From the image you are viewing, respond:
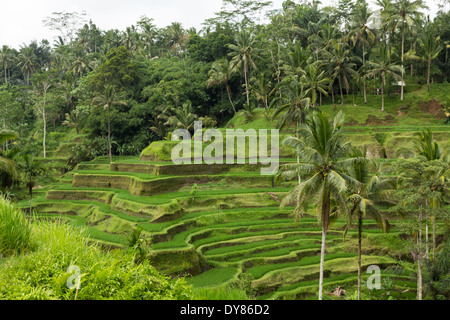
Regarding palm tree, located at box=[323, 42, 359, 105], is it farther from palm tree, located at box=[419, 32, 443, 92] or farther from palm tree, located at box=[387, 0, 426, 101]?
palm tree, located at box=[419, 32, 443, 92]

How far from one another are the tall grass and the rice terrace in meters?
0.02

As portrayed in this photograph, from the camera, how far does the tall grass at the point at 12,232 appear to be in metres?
4.42

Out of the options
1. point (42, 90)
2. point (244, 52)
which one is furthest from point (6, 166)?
point (42, 90)

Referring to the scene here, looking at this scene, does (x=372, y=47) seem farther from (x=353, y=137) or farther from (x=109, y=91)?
(x=109, y=91)

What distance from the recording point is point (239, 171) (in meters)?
26.0

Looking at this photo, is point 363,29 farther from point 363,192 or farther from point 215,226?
point 215,226

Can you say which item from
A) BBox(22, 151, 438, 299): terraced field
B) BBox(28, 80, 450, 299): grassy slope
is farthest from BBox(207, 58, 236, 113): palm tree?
BBox(28, 80, 450, 299): grassy slope

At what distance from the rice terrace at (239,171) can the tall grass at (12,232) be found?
0.08 ft

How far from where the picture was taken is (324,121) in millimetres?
12531

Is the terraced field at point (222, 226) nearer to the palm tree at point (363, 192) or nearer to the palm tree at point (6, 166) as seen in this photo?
the palm tree at point (363, 192)

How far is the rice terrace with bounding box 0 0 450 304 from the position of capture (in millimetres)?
5996

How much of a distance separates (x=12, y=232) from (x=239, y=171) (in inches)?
859

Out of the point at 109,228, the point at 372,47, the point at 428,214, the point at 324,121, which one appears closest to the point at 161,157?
the point at 109,228

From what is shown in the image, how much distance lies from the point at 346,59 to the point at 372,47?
919 cm
